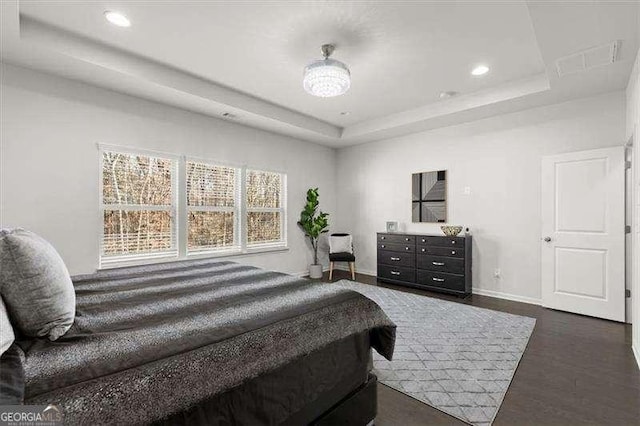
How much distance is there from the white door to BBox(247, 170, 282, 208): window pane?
13.3ft

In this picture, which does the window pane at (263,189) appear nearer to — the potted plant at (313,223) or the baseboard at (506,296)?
the potted plant at (313,223)

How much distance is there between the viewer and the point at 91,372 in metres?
0.95

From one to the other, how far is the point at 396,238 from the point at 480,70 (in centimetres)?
272

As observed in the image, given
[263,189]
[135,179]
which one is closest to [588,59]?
[263,189]

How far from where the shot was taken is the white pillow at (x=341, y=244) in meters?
5.70

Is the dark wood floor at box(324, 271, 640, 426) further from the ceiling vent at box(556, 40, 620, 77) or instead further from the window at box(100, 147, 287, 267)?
the window at box(100, 147, 287, 267)

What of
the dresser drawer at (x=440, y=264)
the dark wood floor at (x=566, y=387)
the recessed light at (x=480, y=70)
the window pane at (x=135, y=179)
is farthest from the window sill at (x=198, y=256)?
the recessed light at (x=480, y=70)

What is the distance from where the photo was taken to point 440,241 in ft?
15.3

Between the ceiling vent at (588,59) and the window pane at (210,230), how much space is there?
451 cm

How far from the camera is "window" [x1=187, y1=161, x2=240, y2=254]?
4434 mm

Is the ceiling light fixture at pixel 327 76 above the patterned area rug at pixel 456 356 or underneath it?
above

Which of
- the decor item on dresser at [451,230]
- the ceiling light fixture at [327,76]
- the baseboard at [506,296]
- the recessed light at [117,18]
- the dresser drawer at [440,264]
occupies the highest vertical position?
the recessed light at [117,18]

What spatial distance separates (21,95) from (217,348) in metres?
3.61

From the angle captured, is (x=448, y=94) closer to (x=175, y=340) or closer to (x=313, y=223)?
(x=313, y=223)
